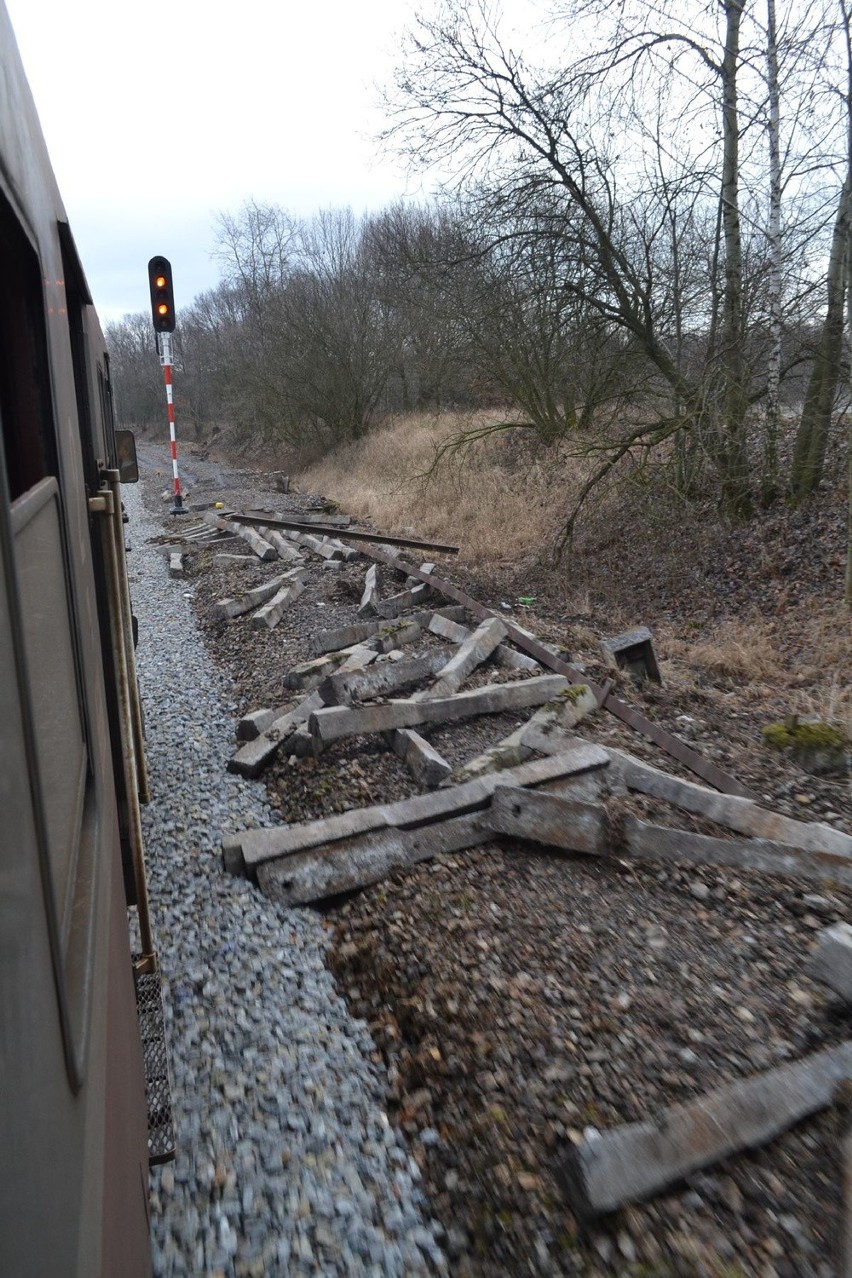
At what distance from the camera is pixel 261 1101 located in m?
2.80

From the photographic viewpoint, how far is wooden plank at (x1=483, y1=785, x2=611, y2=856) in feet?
13.4

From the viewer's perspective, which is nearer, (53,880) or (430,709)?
(53,880)

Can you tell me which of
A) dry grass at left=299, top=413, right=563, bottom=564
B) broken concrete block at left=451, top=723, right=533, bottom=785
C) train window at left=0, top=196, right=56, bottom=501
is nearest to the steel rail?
dry grass at left=299, top=413, right=563, bottom=564

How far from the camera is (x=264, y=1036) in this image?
10.1 feet

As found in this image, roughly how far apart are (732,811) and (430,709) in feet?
6.89

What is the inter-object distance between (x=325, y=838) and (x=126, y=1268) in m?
2.86

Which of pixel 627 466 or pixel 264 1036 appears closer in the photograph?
pixel 264 1036

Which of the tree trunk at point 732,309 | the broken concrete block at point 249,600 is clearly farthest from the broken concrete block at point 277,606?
the tree trunk at point 732,309

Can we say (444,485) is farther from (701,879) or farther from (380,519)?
(701,879)

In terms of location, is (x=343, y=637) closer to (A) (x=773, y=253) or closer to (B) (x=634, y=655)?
(B) (x=634, y=655)

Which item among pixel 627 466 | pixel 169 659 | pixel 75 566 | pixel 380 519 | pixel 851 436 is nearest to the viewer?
pixel 75 566

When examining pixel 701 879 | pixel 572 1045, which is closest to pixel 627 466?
pixel 701 879

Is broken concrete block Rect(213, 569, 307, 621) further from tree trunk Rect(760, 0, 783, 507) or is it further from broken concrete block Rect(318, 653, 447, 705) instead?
tree trunk Rect(760, 0, 783, 507)

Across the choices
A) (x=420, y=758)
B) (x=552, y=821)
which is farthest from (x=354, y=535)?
(x=552, y=821)
